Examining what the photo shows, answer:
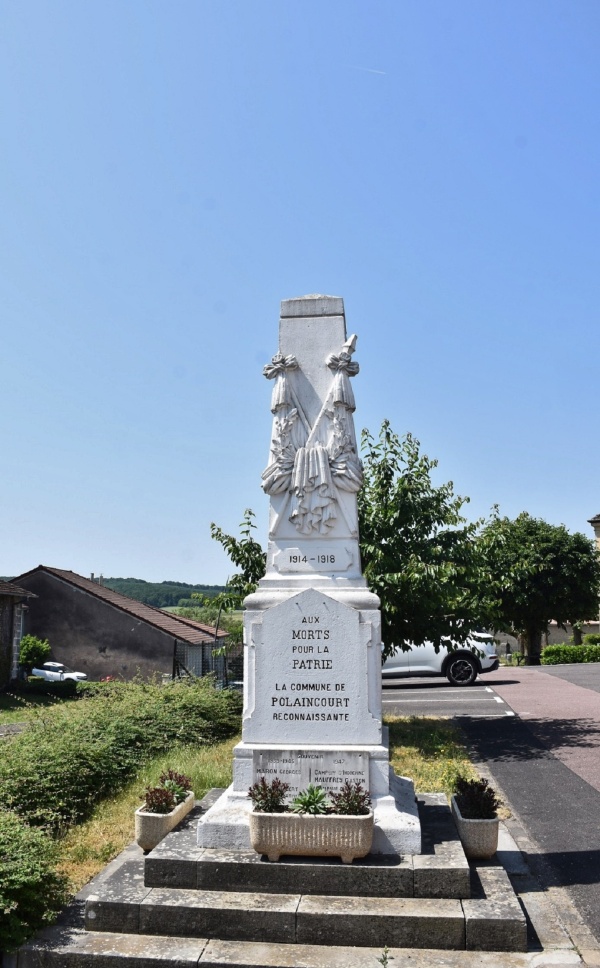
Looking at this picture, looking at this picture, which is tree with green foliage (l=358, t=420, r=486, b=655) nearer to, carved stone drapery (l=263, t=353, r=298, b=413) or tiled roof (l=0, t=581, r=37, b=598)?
carved stone drapery (l=263, t=353, r=298, b=413)

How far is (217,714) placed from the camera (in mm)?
12305

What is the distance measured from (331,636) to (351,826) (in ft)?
4.79

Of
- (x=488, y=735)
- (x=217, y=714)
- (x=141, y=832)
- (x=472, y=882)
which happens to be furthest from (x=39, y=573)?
(x=472, y=882)

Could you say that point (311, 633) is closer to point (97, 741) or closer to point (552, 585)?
point (97, 741)

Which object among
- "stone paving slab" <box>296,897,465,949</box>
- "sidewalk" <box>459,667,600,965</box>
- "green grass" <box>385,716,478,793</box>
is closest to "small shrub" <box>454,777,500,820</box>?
"sidewalk" <box>459,667,600,965</box>

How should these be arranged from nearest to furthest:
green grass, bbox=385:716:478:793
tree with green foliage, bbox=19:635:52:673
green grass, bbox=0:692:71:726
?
1. green grass, bbox=385:716:478:793
2. green grass, bbox=0:692:71:726
3. tree with green foliage, bbox=19:635:52:673

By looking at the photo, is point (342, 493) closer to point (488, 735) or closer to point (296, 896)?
point (296, 896)

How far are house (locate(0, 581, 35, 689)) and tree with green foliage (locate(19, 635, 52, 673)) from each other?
18 cm

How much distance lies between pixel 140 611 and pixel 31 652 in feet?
12.2

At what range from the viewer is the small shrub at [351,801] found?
5211 millimetres

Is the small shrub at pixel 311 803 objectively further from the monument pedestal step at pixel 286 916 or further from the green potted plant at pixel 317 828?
the monument pedestal step at pixel 286 916

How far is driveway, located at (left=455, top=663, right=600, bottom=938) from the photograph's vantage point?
5969 millimetres

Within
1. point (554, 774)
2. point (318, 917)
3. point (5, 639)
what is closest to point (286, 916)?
point (318, 917)

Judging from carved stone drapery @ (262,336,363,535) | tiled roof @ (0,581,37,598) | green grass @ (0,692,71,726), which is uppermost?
carved stone drapery @ (262,336,363,535)
